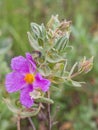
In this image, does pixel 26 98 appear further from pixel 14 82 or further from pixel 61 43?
pixel 61 43

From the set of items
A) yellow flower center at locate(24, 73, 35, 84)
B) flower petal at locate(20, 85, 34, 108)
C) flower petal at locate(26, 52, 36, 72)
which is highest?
flower petal at locate(26, 52, 36, 72)

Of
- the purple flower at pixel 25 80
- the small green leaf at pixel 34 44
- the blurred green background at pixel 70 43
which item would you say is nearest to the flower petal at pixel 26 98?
the purple flower at pixel 25 80

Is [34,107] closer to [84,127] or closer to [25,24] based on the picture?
[84,127]

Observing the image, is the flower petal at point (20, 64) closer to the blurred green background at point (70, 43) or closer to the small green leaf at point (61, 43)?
the small green leaf at point (61, 43)

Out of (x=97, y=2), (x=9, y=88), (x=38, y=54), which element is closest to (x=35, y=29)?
(x=38, y=54)

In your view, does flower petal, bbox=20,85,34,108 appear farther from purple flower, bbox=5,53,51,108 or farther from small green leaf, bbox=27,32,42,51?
small green leaf, bbox=27,32,42,51

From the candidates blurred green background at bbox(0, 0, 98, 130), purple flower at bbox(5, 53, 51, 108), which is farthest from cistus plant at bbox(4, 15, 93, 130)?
blurred green background at bbox(0, 0, 98, 130)
